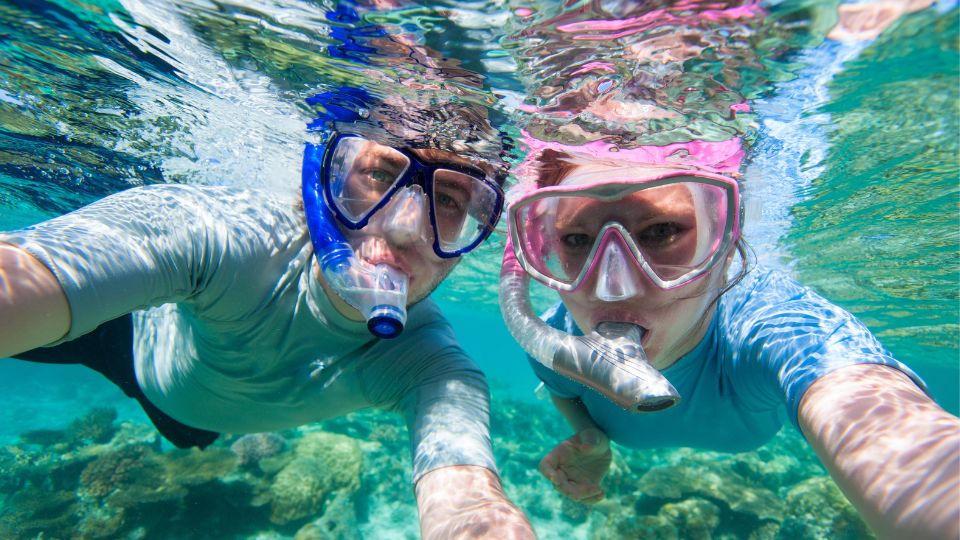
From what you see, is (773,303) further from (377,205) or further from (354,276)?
(377,205)

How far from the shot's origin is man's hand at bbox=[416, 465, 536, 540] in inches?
80.9

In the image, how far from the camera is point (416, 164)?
153 inches

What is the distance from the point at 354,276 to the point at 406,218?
0.78 meters

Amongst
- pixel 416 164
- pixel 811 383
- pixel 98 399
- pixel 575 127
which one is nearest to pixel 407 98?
pixel 416 164

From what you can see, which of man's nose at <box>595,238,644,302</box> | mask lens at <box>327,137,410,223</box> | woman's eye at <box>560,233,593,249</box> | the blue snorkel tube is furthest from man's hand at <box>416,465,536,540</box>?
mask lens at <box>327,137,410,223</box>

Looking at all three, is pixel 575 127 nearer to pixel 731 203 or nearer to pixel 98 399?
pixel 731 203

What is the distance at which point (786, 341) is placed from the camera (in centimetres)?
244

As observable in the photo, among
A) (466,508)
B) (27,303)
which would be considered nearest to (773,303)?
(466,508)

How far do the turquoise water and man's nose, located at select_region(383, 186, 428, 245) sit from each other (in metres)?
1.42

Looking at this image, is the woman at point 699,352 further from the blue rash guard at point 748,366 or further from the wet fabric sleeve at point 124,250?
the wet fabric sleeve at point 124,250

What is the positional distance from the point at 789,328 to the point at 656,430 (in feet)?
6.86

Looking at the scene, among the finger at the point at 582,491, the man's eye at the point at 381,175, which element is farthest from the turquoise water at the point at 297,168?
the finger at the point at 582,491

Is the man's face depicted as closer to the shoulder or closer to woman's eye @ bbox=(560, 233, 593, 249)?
woman's eye @ bbox=(560, 233, 593, 249)

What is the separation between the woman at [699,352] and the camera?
1.66m
